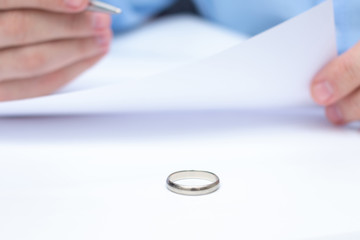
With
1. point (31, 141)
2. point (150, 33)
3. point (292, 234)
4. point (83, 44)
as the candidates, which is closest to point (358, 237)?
point (292, 234)

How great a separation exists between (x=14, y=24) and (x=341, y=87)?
0.43m

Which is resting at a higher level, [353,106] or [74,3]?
[74,3]

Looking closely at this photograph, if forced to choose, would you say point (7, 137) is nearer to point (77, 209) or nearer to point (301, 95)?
point (77, 209)

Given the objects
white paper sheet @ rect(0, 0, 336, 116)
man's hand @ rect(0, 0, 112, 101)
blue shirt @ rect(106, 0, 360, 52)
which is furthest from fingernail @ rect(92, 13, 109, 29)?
blue shirt @ rect(106, 0, 360, 52)

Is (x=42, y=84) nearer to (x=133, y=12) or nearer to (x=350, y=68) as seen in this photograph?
(x=350, y=68)

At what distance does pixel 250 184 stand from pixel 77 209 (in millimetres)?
152

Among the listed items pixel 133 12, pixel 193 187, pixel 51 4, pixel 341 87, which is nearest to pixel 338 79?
pixel 341 87

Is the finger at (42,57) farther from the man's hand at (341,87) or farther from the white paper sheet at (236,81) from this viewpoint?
the man's hand at (341,87)

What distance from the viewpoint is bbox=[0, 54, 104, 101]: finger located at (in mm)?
622

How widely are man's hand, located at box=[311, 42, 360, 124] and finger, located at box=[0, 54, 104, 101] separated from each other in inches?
13.9

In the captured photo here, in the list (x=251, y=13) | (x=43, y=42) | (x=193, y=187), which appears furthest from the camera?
(x=251, y=13)

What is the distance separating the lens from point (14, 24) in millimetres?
582

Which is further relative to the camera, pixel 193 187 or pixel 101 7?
pixel 101 7

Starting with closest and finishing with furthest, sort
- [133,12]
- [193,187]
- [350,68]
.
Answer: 1. [193,187]
2. [350,68]
3. [133,12]
